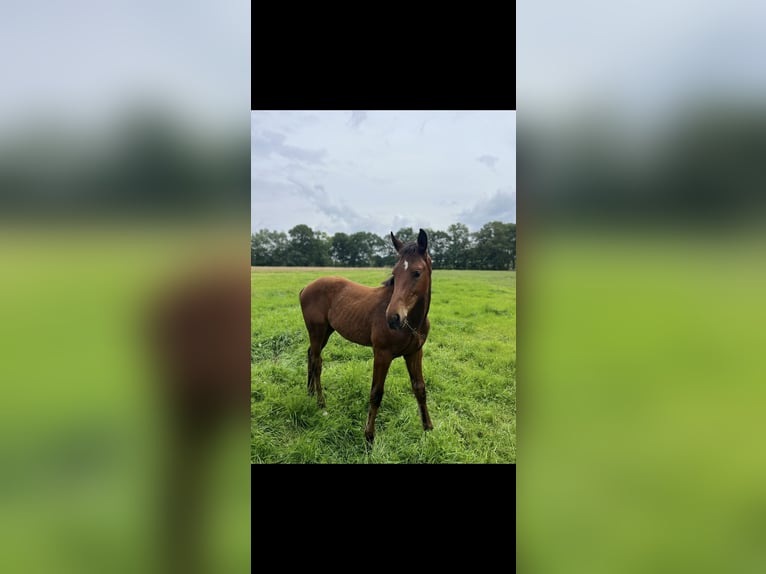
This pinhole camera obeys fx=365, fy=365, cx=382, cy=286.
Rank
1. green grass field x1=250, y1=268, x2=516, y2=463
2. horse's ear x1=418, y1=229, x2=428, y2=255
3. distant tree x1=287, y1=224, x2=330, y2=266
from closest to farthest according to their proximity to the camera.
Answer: horse's ear x1=418, y1=229, x2=428, y2=255, green grass field x1=250, y1=268, x2=516, y2=463, distant tree x1=287, y1=224, x2=330, y2=266

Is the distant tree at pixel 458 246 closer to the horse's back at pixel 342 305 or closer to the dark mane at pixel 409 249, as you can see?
the horse's back at pixel 342 305

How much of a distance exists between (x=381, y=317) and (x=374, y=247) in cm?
135

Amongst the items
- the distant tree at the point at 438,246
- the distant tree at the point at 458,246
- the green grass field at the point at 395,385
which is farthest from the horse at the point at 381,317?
the distant tree at the point at 458,246

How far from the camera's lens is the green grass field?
3.12 m

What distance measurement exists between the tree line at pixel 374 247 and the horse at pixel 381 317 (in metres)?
0.76
